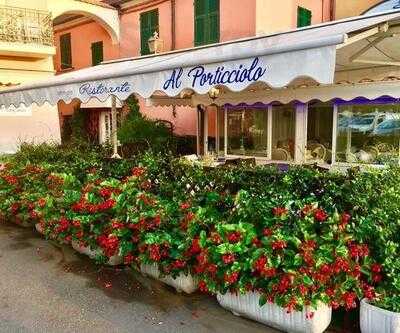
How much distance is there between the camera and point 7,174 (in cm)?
793

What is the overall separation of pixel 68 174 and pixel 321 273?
4497 millimetres

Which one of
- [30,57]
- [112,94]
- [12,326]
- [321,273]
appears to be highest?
[30,57]

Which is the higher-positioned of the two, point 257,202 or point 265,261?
point 257,202

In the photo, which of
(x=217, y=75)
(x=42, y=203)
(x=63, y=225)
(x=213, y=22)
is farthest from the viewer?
(x=213, y=22)

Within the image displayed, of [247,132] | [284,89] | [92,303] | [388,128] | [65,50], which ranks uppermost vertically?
[65,50]

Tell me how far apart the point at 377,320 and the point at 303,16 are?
13.5 meters

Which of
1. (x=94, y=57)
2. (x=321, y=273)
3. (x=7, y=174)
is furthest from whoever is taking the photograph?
(x=94, y=57)

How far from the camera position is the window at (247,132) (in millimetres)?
11625

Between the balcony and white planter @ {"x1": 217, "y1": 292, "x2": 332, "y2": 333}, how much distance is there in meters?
13.5

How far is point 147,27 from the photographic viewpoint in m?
17.1

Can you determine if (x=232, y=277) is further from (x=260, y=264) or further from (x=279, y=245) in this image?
(x=279, y=245)

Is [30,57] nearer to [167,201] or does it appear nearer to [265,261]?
[167,201]

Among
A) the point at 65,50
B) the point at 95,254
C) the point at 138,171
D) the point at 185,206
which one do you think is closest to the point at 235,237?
the point at 185,206

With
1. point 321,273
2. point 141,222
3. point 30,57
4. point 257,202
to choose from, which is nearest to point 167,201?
point 141,222
